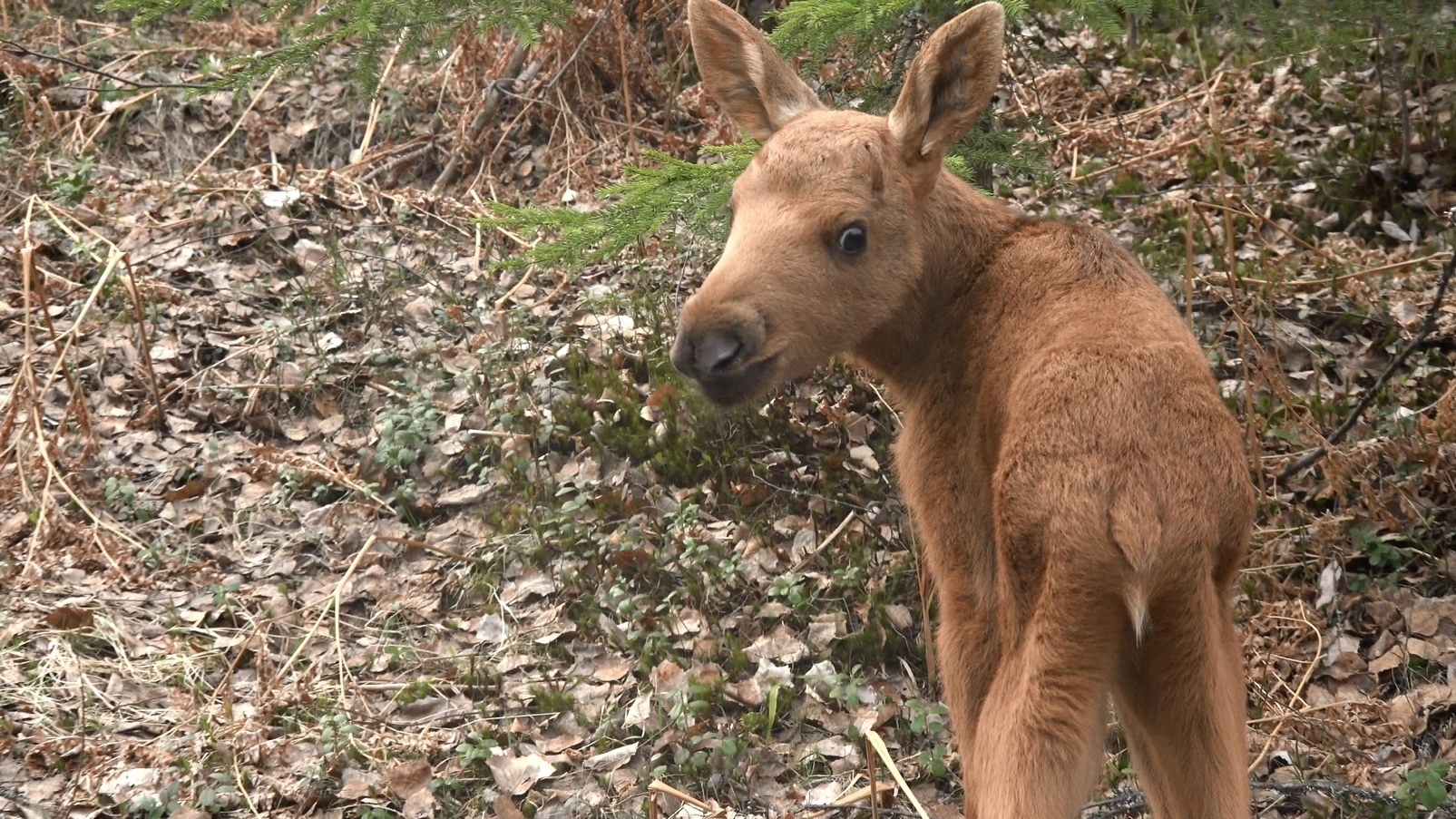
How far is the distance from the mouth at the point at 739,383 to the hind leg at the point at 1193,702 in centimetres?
140

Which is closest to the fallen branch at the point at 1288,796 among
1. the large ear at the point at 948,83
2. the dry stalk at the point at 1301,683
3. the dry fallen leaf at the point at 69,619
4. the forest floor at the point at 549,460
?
the forest floor at the point at 549,460

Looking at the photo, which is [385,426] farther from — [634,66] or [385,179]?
[634,66]

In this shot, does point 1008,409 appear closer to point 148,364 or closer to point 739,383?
point 739,383

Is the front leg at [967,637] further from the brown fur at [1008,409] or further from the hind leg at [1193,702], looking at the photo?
the hind leg at [1193,702]

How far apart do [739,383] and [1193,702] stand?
164cm

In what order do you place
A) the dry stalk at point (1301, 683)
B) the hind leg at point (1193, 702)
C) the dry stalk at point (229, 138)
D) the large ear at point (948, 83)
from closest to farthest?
the hind leg at point (1193, 702) → the large ear at point (948, 83) → the dry stalk at point (1301, 683) → the dry stalk at point (229, 138)

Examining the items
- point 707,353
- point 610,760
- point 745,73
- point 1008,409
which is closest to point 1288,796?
point 1008,409

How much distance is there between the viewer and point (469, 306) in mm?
8547

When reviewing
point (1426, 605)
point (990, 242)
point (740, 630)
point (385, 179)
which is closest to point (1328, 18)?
point (990, 242)

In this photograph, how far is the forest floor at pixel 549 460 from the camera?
5754 mm

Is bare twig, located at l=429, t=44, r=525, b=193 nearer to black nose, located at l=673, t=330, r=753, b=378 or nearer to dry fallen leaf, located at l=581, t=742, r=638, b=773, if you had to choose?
dry fallen leaf, located at l=581, t=742, r=638, b=773

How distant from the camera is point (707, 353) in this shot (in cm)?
417

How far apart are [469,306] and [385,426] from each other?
1.28 meters

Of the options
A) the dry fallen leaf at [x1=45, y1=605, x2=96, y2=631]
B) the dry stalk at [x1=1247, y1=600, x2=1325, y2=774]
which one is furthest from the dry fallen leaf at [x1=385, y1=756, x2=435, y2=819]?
the dry stalk at [x1=1247, y1=600, x2=1325, y2=774]
